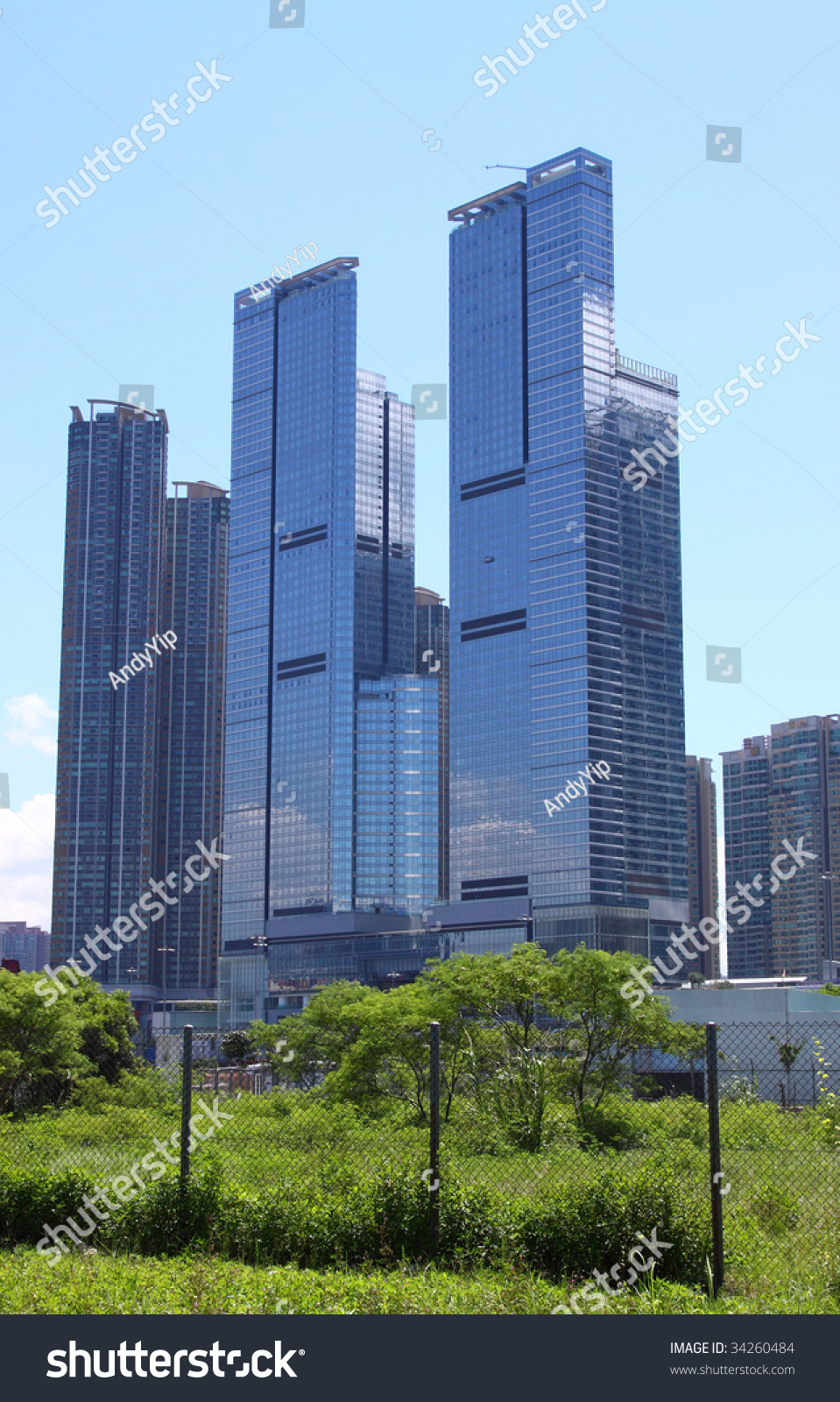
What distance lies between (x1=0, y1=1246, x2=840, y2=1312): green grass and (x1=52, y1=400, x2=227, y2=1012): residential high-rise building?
169 m

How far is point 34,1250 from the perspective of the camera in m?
12.8

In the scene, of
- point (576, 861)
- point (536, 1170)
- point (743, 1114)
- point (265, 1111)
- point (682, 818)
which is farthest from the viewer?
point (682, 818)

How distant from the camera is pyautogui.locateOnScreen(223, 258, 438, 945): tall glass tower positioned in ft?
570

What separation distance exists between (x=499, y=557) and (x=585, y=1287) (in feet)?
507

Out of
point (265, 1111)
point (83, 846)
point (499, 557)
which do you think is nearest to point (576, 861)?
point (499, 557)

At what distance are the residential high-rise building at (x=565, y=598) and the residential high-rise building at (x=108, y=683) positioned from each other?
49.5 meters

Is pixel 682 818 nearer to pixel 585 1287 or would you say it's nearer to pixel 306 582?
pixel 306 582

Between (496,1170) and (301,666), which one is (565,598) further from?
A: (496,1170)

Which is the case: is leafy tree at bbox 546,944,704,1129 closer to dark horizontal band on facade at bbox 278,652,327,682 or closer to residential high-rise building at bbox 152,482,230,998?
dark horizontal band on facade at bbox 278,652,327,682

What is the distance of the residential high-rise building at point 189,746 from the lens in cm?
18725

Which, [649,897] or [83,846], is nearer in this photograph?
[649,897]

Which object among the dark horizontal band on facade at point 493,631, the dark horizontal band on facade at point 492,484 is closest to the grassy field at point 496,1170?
the dark horizontal band on facade at point 493,631

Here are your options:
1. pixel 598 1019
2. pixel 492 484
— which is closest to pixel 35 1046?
pixel 598 1019

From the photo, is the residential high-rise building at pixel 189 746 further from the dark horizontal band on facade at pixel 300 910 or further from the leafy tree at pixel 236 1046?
the leafy tree at pixel 236 1046
